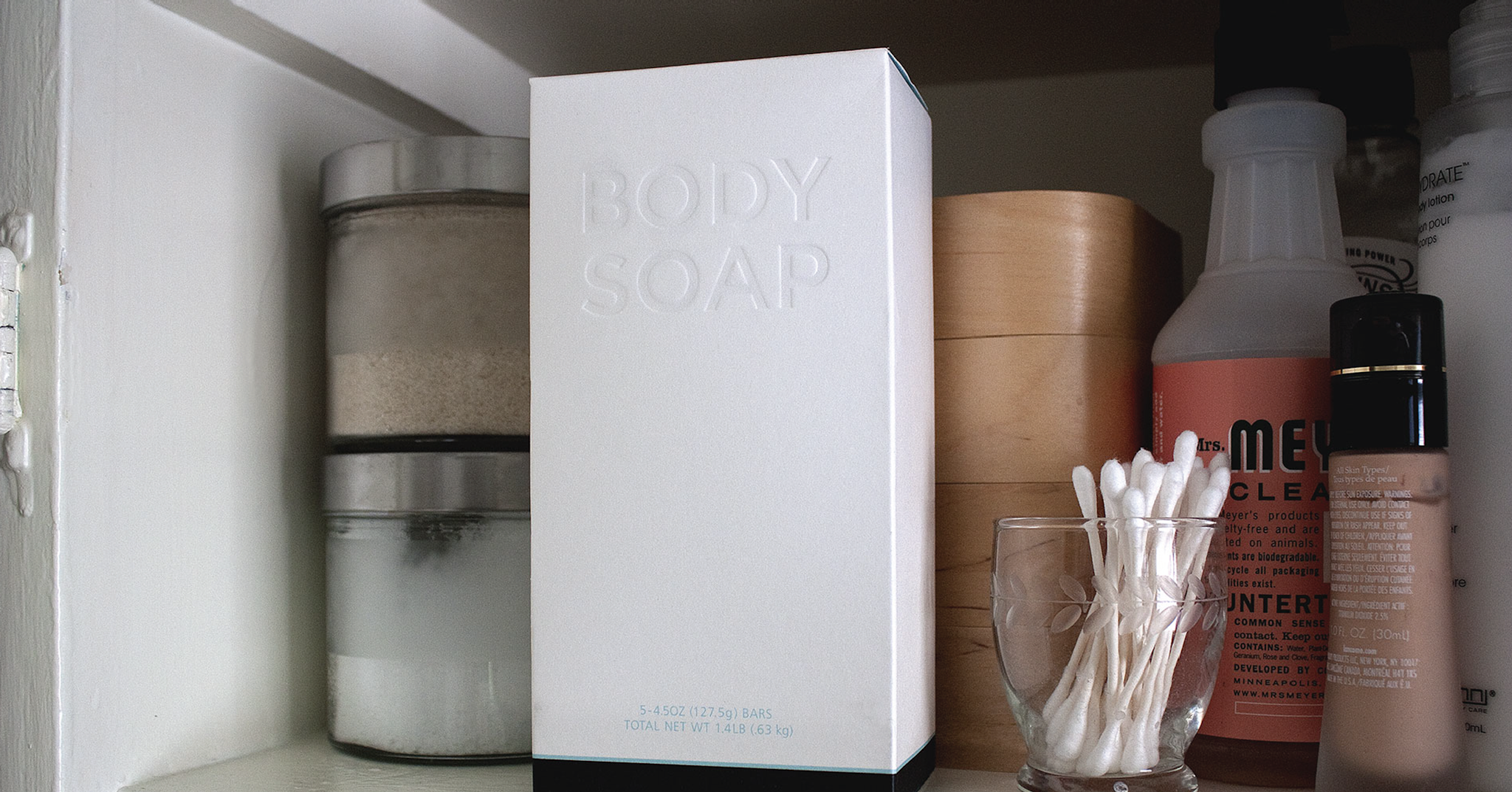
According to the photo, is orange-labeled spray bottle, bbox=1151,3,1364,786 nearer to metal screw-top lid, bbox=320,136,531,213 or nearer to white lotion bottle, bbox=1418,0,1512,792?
white lotion bottle, bbox=1418,0,1512,792

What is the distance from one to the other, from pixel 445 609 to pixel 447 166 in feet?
0.64

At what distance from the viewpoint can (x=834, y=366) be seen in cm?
41

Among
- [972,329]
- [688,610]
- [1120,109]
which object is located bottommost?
[688,610]

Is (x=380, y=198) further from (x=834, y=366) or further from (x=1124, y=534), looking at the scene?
(x=1124, y=534)

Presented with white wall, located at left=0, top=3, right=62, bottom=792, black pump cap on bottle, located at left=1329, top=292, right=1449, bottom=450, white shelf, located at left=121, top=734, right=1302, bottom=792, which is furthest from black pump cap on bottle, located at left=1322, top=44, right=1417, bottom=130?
white wall, located at left=0, top=3, right=62, bottom=792

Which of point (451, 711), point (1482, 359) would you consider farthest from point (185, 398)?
point (1482, 359)

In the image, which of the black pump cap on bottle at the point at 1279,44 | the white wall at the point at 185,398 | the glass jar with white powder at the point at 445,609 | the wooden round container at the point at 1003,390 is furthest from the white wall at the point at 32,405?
the black pump cap on bottle at the point at 1279,44

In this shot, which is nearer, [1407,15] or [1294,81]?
[1294,81]

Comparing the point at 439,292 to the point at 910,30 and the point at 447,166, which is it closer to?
the point at 447,166

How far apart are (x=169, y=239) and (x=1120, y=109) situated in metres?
0.52

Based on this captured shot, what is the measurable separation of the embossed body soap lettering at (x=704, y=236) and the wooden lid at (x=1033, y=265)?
9cm

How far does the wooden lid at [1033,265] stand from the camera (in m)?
0.48

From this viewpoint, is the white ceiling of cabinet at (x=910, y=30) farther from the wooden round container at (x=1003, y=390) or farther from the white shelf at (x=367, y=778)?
the white shelf at (x=367, y=778)

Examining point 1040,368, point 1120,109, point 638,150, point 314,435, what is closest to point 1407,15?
point 1120,109
